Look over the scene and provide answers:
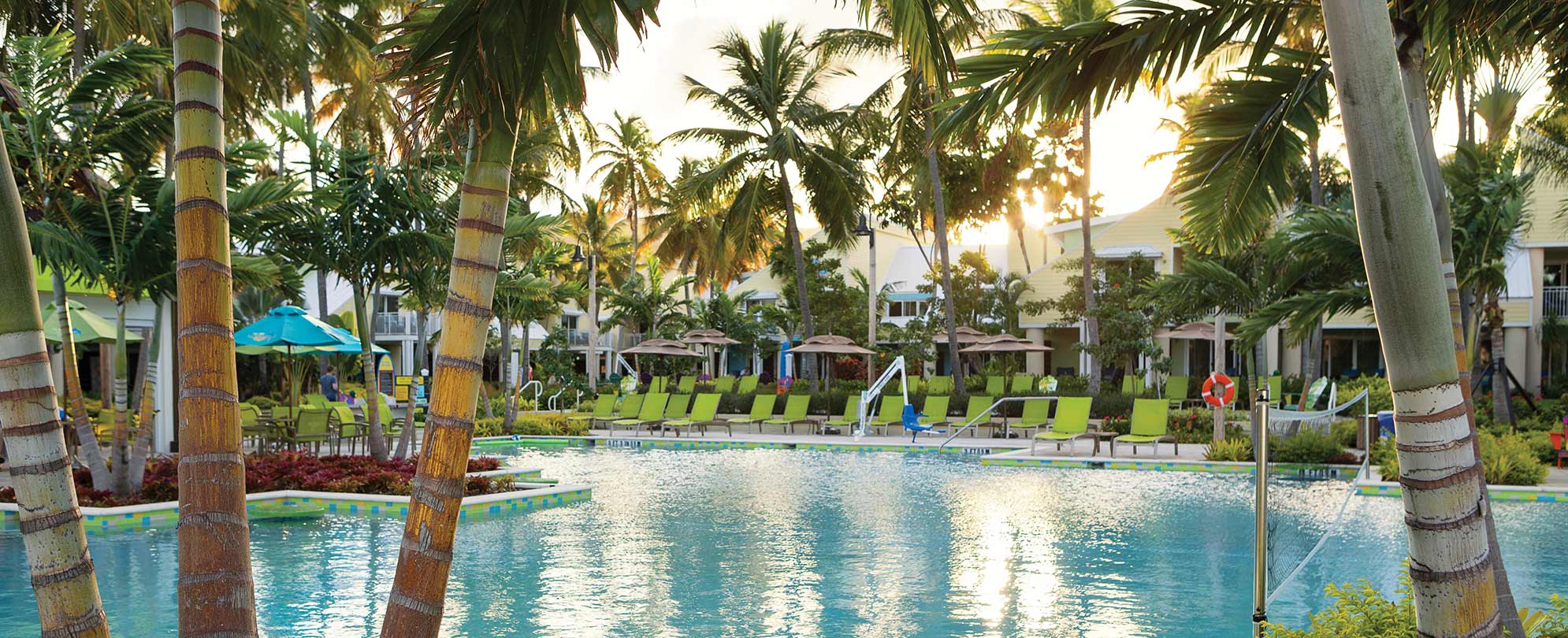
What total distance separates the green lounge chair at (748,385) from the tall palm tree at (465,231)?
24858mm

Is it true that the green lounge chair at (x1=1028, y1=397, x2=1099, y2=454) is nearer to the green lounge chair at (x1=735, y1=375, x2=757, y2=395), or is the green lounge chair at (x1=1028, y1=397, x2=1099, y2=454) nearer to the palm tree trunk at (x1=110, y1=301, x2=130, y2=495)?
the green lounge chair at (x1=735, y1=375, x2=757, y2=395)

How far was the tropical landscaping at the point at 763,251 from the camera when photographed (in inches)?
132

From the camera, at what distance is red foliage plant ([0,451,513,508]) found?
11.5 meters

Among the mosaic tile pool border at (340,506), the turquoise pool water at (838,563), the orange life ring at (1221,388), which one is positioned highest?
the orange life ring at (1221,388)

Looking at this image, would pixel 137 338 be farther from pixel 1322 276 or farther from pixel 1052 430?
pixel 1322 276

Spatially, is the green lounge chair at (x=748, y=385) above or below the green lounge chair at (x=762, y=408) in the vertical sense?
above

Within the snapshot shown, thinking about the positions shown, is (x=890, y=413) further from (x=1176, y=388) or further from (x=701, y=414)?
(x=1176, y=388)

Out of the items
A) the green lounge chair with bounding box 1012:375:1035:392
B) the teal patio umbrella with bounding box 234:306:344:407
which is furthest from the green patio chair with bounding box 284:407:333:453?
the green lounge chair with bounding box 1012:375:1035:392

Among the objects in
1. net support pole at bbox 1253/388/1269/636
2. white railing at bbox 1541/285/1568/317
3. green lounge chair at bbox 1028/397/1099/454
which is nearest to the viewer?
net support pole at bbox 1253/388/1269/636

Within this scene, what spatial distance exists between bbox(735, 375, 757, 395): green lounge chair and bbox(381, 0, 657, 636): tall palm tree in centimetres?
2486

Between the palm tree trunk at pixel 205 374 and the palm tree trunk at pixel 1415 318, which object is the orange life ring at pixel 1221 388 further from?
the palm tree trunk at pixel 205 374

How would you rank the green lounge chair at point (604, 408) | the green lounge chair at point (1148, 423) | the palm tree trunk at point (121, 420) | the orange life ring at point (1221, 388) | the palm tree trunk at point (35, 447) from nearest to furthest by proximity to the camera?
the palm tree trunk at point (35, 447) → the palm tree trunk at point (121, 420) → the orange life ring at point (1221, 388) → the green lounge chair at point (1148, 423) → the green lounge chair at point (604, 408)

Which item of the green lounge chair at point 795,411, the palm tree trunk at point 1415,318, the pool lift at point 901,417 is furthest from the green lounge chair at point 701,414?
the palm tree trunk at point 1415,318

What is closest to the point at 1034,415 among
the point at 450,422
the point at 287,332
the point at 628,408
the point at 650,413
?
the point at 650,413
